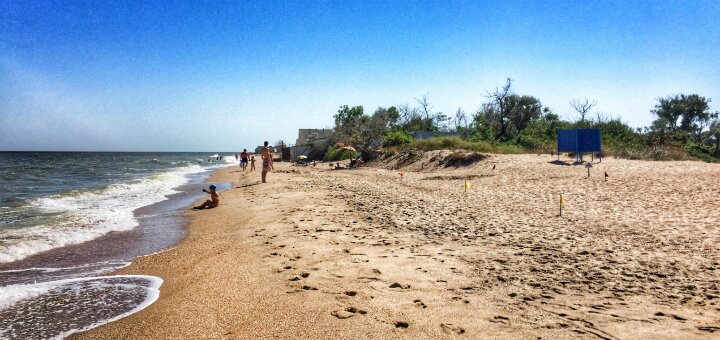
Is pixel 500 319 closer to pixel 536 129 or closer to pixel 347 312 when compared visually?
pixel 347 312

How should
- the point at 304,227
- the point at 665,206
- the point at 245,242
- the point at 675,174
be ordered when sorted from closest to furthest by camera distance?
the point at 245,242, the point at 304,227, the point at 665,206, the point at 675,174

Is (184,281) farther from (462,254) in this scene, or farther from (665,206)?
(665,206)

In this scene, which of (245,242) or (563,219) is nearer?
(245,242)

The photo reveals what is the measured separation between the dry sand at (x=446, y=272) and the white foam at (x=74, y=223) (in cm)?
209

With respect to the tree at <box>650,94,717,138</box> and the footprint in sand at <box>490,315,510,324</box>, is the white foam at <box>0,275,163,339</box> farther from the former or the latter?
the tree at <box>650,94,717,138</box>

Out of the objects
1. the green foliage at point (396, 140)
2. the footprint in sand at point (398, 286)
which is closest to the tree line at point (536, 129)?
the green foliage at point (396, 140)

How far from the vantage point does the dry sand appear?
368 centimetres

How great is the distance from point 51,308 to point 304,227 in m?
4.25

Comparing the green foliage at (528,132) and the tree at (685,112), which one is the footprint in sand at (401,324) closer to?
the green foliage at (528,132)

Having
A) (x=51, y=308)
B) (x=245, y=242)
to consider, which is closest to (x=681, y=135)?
(x=245, y=242)

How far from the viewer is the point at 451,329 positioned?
3557 millimetres

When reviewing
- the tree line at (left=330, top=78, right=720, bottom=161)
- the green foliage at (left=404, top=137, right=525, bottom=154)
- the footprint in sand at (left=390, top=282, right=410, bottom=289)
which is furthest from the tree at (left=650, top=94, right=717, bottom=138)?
the footprint in sand at (left=390, top=282, right=410, bottom=289)

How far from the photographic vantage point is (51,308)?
4.48m

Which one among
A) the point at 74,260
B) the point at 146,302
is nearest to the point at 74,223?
the point at 74,260
